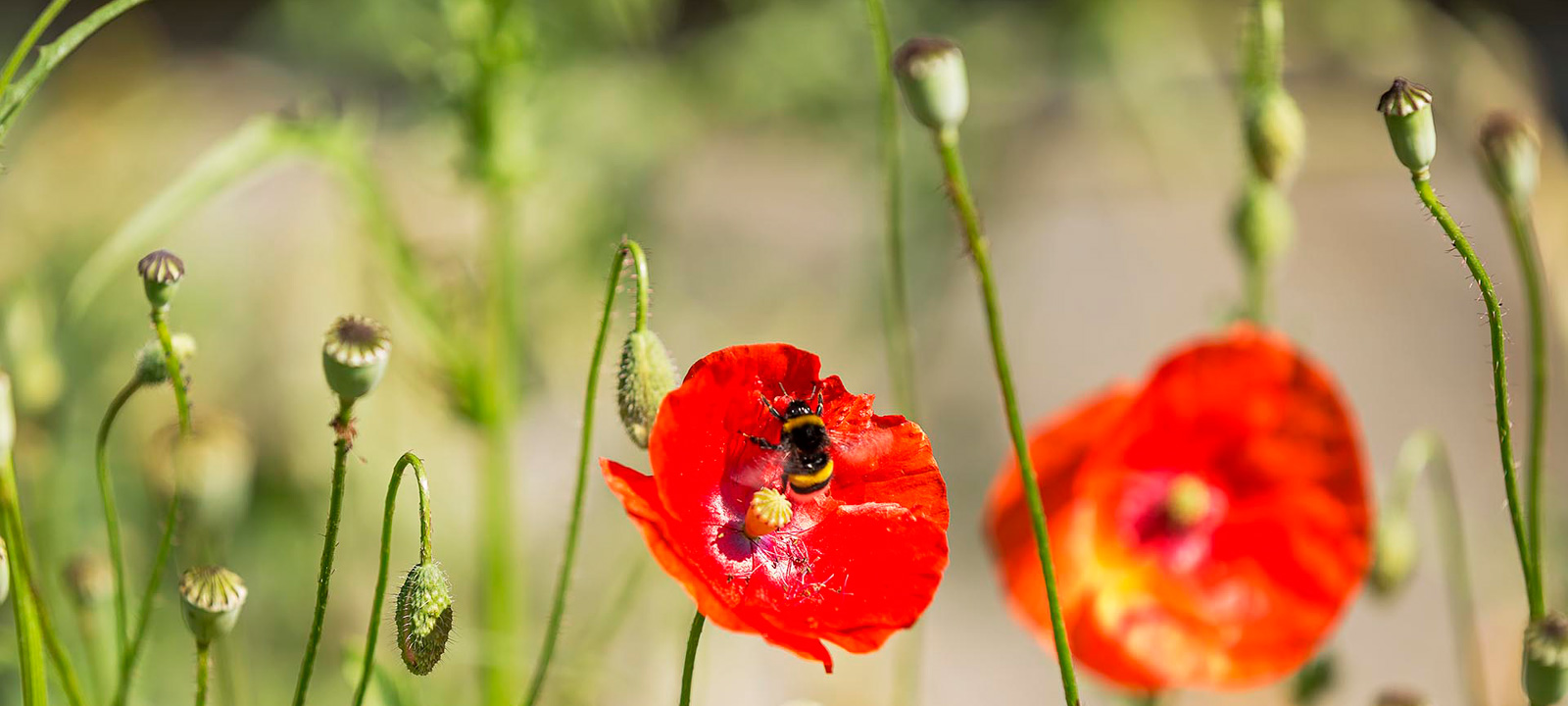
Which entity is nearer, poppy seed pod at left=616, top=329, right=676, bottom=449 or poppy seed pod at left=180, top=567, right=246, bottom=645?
poppy seed pod at left=180, top=567, right=246, bottom=645

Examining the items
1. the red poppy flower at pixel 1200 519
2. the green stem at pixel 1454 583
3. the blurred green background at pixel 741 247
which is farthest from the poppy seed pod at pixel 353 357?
the green stem at pixel 1454 583

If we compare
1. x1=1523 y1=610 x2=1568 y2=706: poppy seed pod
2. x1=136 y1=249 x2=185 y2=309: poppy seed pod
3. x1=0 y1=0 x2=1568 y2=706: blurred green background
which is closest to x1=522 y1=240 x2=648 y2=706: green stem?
x1=136 y1=249 x2=185 y2=309: poppy seed pod

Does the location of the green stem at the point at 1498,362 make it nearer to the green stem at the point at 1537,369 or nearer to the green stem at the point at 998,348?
the green stem at the point at 1537,369

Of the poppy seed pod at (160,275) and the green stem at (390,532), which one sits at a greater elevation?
the poppy seed pod at (160,275)

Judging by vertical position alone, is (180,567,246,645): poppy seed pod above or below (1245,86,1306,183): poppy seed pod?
below

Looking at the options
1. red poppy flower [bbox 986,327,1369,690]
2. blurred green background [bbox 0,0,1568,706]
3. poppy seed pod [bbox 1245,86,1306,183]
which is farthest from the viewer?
blurred green background [bbox 0,0,1568,706]

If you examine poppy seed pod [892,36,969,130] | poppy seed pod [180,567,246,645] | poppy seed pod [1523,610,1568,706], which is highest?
poppy seed pod [892,36,969,130]

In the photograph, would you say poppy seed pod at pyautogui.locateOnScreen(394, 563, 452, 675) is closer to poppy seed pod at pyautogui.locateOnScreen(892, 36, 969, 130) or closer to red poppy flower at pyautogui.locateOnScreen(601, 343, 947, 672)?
red poppy flower at pyautogui.locateOnScreen(601, 343, 947, 672)
